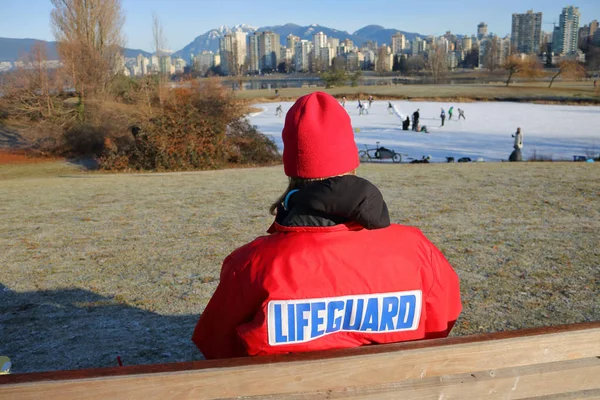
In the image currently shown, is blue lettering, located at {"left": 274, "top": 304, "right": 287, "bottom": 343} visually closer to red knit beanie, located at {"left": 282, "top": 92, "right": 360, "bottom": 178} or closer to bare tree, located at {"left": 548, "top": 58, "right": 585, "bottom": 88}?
red knit beanie, located at {"left": 282, "top": 92, "right": 360, "bottom": 178}

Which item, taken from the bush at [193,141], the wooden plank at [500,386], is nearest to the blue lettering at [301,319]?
the wooden plank at [500,386]

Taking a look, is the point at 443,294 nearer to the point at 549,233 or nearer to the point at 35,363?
the point at 35,363

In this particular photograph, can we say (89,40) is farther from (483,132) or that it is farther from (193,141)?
(483,132)

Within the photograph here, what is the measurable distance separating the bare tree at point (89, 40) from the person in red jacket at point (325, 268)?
32969mm

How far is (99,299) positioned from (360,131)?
31172 millimetres

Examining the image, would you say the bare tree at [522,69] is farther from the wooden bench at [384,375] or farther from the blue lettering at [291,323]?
the blue lettering at [291,323]

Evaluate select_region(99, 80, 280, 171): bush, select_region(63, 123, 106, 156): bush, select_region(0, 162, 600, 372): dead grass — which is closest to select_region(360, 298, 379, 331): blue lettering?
select_region(0, 162, 600, 372): dead grass

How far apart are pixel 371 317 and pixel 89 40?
36.8m

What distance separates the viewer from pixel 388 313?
2.11m

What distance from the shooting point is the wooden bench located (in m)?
1.71

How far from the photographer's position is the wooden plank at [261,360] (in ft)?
5.62

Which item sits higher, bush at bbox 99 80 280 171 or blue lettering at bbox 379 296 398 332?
A: blue lettering at bbox 379 296 398 332

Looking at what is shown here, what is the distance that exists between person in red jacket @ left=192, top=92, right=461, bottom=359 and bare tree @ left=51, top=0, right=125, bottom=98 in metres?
33.0

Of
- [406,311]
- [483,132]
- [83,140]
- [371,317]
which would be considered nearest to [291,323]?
[371,317]
